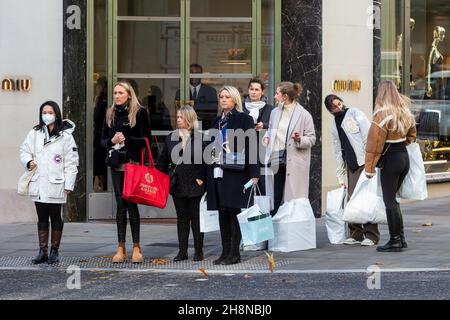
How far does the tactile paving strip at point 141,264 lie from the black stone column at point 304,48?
412 cm

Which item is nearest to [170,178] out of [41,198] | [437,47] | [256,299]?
[41,198]

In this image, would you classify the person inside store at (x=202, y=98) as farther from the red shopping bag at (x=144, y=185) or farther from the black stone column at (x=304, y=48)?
the red shopping bag at (x=144, y=185)

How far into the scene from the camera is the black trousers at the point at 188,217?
11672 millimetres

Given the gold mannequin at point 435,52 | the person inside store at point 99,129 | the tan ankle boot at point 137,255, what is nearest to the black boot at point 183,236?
the tan ankle boot at point 137,255

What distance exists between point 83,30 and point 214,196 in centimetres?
452

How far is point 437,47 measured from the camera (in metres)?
18.4

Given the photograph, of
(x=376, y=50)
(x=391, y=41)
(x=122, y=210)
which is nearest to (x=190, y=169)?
(x=122, y=210)

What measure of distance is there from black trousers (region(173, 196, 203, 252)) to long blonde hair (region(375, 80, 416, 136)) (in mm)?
2202

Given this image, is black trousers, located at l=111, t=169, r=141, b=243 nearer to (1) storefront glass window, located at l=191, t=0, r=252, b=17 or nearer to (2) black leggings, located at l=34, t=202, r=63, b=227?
(2) black leggings, located at l=34, t=202, r=63, b=227

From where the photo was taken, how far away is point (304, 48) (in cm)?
1535

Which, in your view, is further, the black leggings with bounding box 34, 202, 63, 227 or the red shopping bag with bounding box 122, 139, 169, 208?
the black leggings with bounding box 34, 202, 63, 227

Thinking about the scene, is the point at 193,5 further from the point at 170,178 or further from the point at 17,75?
the point at 170,178

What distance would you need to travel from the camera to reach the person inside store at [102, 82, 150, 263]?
11539mm

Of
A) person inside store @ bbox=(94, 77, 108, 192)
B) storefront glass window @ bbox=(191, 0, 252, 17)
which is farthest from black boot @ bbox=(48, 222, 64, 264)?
storefront glass window @ bbox=(191, 0, 252, 17)
